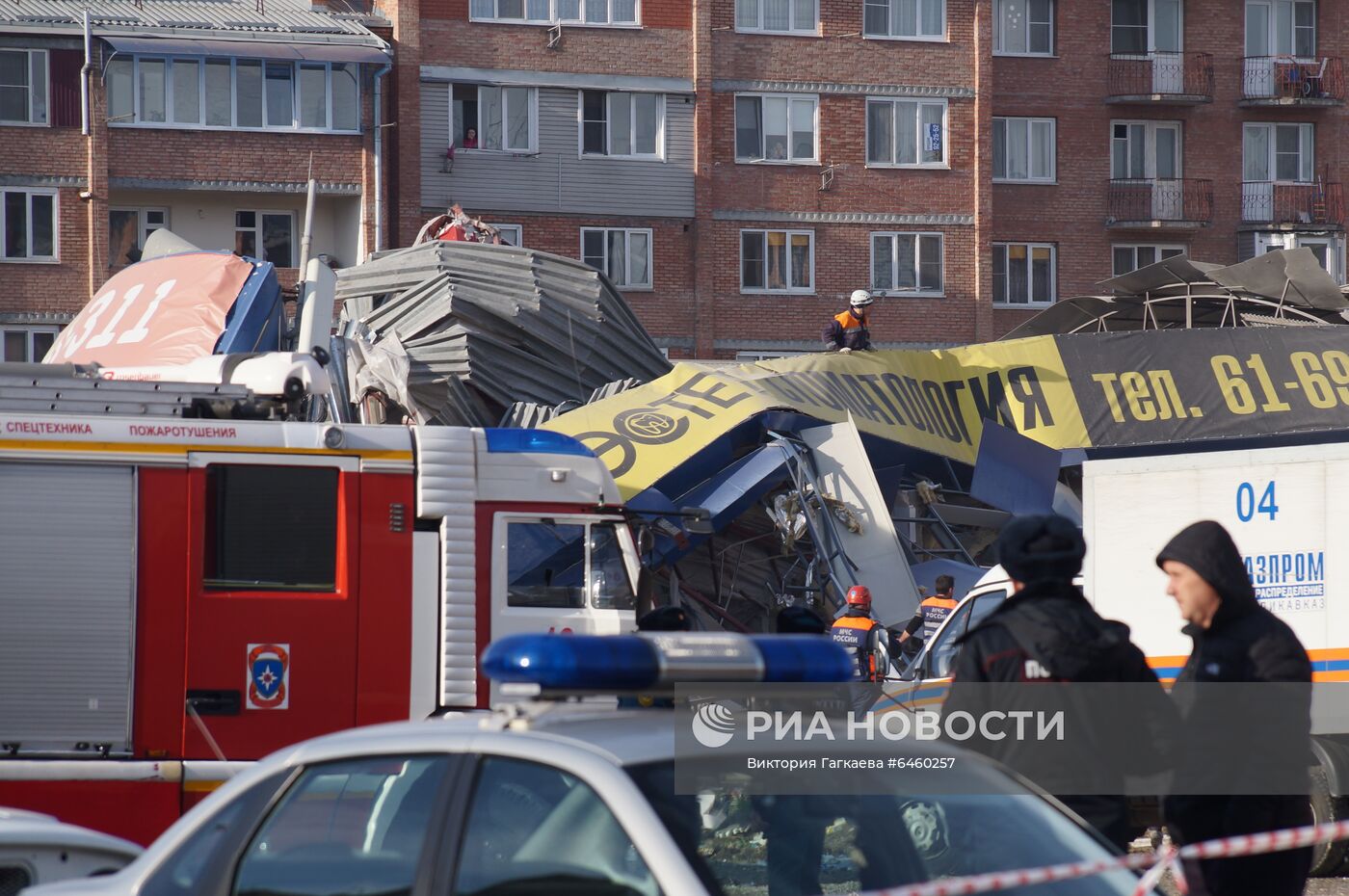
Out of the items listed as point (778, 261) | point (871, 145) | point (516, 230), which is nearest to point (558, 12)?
point (516, 230)

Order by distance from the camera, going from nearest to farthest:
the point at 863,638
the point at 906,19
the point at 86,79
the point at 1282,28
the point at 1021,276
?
the point at 863,638, the point at 86,79, the point at 906,19, the point at 1021,276, the point at 1282,28

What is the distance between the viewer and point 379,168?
39.1 meters

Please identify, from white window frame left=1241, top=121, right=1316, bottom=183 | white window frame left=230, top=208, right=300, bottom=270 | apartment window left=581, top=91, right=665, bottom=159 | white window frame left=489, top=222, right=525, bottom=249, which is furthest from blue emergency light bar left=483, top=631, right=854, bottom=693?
white window frame left=1241, top=121, right=1316, bottom=183

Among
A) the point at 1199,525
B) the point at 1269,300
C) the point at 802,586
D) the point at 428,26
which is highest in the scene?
the point at 428,26

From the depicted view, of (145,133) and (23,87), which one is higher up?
(23,87)

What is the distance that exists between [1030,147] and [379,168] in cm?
1653

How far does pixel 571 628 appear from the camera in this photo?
37.4 ft

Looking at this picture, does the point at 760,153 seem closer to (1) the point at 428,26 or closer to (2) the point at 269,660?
(1) the point at 428,26

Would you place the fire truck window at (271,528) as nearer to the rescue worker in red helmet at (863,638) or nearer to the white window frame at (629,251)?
the rescue worker in red helmet at (863,638)

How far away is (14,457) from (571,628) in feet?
11.7

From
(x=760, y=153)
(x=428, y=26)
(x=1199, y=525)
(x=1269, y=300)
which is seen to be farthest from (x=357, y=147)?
(x=1199, y=525)

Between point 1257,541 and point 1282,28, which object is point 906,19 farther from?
point 1257,541

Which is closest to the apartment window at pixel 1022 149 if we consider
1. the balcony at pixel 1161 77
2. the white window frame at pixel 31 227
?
the balcony at pixel 1161 77

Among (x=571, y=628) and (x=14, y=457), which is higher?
(x=14, y=457)
